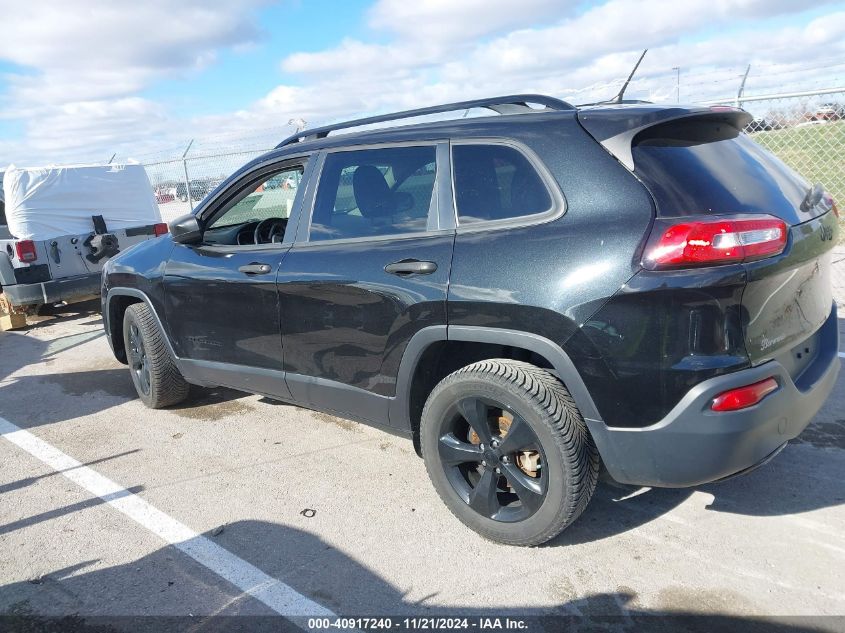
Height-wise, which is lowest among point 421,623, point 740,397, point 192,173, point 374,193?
point 421,623

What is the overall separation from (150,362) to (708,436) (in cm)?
372

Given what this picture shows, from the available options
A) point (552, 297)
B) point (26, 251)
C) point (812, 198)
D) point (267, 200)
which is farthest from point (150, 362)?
point (812, 198)

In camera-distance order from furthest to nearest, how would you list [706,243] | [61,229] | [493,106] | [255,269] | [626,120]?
[61,229], [255,269], [493,106], [626,120], [706,243]

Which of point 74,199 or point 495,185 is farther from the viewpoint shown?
point 74,199

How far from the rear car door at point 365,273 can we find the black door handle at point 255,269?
131mm

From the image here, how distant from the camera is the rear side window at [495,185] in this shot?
2.80 meters

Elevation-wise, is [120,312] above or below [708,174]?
below

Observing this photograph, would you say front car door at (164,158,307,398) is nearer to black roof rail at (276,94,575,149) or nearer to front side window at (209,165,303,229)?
front side window at (209,165,303,229)

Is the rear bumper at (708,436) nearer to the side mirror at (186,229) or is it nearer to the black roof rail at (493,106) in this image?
the black roof rail at (493,106)

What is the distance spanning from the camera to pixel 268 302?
12.2 ft

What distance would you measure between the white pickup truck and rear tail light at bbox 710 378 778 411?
Answer: 698 centimetres

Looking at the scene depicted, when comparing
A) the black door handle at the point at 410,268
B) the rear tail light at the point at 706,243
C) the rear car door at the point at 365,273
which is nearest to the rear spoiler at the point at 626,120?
the rear tail light at the point at 706,243

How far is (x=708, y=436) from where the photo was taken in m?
2.43

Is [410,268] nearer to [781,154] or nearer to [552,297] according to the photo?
[552,297]
